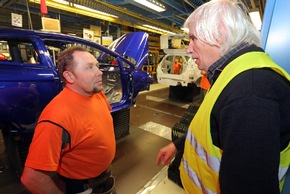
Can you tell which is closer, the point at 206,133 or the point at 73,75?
the point at 206,133

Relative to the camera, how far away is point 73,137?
1146 mm

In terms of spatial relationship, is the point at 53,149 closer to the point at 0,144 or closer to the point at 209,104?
the point at 209,104

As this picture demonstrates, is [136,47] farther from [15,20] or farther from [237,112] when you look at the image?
[237,112]

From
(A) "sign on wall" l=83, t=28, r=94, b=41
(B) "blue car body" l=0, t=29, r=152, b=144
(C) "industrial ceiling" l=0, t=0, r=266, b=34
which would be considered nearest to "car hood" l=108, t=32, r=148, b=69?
(B) "blue car body" l=0, t=29, r=152, b=144

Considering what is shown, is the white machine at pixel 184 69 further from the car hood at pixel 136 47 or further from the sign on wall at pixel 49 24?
the sign on wall at pixel 49 24

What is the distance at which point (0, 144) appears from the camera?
3078 mm

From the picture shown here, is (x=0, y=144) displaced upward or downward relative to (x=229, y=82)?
downward

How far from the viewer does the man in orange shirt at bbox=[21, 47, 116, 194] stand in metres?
1.00

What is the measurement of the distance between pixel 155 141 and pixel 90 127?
2.37 metres

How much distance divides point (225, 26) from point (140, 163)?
2.44 metres

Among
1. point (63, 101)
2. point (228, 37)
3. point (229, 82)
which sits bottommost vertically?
point (63, 101)

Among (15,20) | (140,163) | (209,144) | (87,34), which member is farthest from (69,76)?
(87,34)

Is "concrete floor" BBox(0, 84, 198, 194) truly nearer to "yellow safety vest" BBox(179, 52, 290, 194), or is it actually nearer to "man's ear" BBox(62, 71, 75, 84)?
"yellow safety vest" BBox(179, 52, 290, 194)

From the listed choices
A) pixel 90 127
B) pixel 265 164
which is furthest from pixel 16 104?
pixel 265 164
